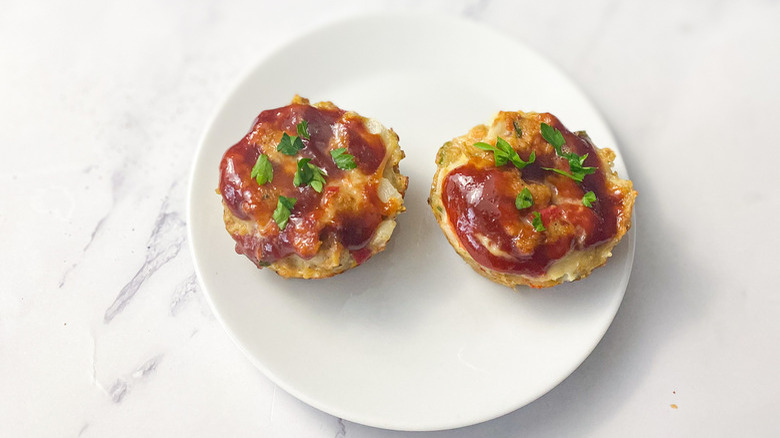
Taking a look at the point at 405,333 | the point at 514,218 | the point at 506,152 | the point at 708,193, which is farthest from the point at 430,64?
the point at 708,193

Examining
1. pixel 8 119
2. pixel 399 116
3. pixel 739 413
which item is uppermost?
pixel 399 116

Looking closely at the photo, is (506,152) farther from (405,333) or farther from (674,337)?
(674,337)

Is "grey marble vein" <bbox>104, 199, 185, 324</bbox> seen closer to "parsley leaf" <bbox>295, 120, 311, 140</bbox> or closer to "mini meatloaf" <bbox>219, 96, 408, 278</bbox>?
"mini meatloaf" <bbox>219, 96, 408, 278</bbox>

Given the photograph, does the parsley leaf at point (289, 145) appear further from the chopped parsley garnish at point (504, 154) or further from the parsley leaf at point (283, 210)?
the chopped parsley garnish at point (504, 154)

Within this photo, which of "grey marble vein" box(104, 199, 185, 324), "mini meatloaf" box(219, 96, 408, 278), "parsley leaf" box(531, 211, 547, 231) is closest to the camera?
"parsley leaf" box(531, 211, 547, 231)

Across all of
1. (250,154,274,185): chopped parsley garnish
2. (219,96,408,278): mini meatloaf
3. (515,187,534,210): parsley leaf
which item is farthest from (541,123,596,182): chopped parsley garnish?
(250,154,274,185): chopped parsley garnish

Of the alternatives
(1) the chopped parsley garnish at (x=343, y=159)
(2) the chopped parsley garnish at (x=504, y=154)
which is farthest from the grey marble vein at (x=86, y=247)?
(2) the chopped parsley garnish at (x=504, y=154)
